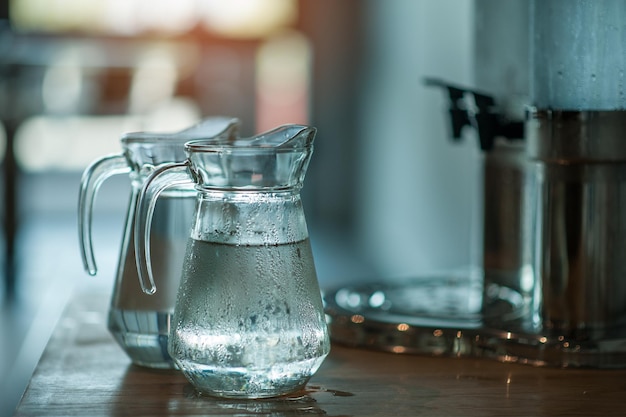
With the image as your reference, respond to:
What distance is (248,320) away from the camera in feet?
1.97

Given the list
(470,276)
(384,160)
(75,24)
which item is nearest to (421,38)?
(384,160)

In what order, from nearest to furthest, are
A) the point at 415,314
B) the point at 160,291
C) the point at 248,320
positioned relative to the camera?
the point at 248,320
the point at 160,291
the point at 415,314

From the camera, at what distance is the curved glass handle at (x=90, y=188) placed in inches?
28.5

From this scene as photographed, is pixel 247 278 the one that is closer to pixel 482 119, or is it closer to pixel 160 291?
pixel 160 291

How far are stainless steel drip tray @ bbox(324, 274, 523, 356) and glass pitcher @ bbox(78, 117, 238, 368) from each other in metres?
0.19

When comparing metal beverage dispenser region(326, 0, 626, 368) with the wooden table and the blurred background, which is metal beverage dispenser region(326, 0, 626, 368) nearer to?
the wooden table

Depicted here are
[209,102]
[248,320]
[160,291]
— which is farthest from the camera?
[209,102]

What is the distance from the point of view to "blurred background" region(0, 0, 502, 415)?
4.07 m

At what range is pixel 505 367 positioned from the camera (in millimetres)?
742

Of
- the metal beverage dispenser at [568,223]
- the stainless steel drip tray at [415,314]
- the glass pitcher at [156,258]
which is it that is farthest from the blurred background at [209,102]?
the glass pitcher at [156,258]

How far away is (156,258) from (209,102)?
4.68 meters

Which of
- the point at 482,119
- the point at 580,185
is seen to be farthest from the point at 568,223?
the point at 482,119

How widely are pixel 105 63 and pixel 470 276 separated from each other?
4336mm

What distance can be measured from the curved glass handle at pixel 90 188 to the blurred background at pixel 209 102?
2868 mm
